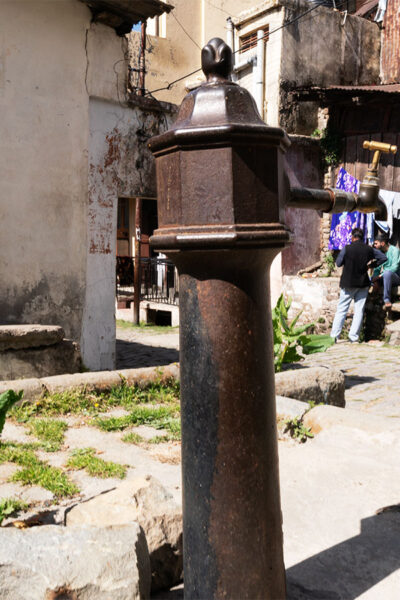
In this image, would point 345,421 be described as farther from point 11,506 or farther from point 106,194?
point 106,194

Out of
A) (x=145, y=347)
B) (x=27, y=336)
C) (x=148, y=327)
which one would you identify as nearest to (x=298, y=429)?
(x=27, y=336)

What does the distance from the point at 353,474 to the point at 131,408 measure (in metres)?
2.10

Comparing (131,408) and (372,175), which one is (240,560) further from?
(131,408)

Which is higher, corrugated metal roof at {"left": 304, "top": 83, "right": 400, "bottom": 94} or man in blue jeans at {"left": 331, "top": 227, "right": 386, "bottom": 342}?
corrugated metal roof at {"left": 304, "top": 83, "right": 400, "bottom": 94}

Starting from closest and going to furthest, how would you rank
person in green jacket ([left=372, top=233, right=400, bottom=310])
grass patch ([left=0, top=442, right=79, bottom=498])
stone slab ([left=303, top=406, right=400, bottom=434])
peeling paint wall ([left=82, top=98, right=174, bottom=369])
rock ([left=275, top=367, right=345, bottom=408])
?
grass patch ([left=0, top=442, right=79, bottom=498]) → stone slab ([left=303, top=406, right=400, bottom=434]) → rock ([left=275, top=367, right=345, bottom=408]) → peeling paint wall ([left=82, top=98, right=174, bottom=369]) → person in green jacket ([left=372, top=233, right=400, bottom=310])

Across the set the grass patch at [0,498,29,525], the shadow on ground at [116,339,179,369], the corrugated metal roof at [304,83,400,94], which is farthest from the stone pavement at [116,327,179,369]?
the corrugated metal roof at [304,83,400,94]

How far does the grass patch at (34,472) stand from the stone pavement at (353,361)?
12.0 feet

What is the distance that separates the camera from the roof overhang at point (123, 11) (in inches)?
293

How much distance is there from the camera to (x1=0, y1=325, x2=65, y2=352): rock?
6.21 meters

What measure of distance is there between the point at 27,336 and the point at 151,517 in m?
4.28

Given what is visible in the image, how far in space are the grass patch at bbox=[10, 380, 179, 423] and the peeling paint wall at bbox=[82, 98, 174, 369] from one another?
252 centimetres

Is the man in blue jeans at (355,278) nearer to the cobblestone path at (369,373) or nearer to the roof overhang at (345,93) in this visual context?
the cobblestone path at (369,373)

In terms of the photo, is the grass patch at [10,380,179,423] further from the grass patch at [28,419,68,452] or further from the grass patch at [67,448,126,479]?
the grass patch at [67,448,126,479]

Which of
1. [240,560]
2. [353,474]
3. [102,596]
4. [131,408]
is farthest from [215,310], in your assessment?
[131,408]
